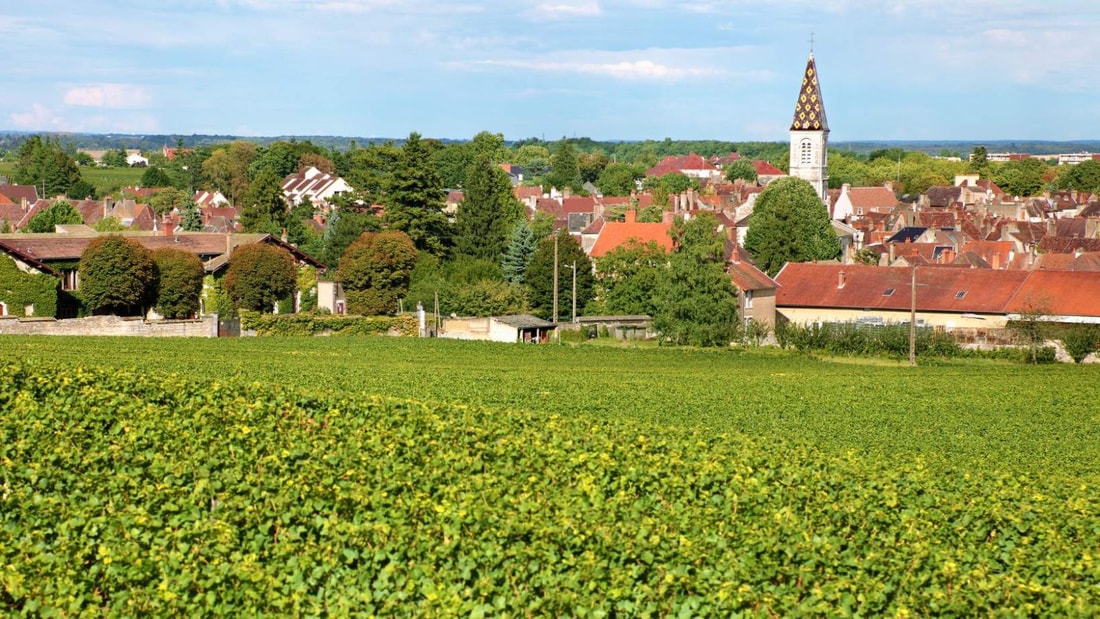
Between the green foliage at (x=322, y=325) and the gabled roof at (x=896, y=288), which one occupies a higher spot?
the gabled roof at (x=896, y=288)

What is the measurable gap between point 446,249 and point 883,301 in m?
29.9

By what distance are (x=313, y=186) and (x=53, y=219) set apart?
214 feet

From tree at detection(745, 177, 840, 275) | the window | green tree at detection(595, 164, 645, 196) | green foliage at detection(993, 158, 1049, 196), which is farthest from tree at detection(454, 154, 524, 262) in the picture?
green foliage at detection(993, 158, 1049, 196)

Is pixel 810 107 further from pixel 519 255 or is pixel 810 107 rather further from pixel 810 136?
pixel 519 255

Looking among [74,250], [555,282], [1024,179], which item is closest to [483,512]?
[555,282]

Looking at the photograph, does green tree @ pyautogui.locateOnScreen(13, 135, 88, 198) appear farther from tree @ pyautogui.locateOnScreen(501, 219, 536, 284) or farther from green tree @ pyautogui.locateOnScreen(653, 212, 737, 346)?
green tree @ pyautogui.locateOnScreen(653, 212, 737, 346)

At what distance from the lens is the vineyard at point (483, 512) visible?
11.9 metres

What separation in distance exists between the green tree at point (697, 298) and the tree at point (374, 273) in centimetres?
1552

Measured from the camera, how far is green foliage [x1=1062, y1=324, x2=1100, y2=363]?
174 feet

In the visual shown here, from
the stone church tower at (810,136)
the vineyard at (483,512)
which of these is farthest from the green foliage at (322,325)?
the stone church tower at (810,136)

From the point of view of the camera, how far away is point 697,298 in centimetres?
5603

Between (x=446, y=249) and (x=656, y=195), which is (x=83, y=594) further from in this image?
(x=656, y=195)

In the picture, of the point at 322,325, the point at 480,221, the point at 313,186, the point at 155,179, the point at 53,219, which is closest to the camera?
the point at 322,325

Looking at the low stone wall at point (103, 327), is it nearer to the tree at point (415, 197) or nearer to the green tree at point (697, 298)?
the green tree at point (697, 298)
